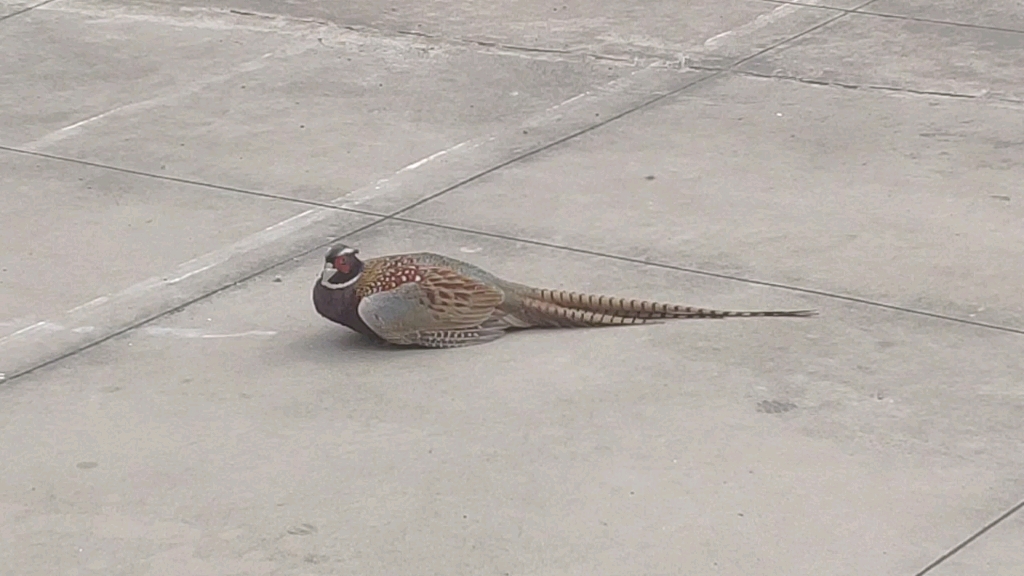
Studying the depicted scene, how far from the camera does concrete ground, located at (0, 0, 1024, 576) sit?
474 cm

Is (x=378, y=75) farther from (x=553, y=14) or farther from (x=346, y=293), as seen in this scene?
(x=346, y=293)

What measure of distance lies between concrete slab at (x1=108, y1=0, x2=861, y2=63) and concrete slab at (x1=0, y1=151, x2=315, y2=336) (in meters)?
2.05

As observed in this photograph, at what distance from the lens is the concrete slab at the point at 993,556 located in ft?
14.5

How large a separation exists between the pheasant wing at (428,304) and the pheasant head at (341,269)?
0.07 m

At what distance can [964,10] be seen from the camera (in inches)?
358

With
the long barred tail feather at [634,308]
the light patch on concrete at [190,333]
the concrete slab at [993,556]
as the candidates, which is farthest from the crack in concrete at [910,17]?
the concrete slab at [993,556]

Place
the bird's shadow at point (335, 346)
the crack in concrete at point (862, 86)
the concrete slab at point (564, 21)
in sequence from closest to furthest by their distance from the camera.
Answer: the bird's shadow at point (335, 346) < the crack in concrete at point (862, 86) < the concrete slab at point (564, 21)

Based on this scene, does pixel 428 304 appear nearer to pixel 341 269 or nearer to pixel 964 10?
pixel 341 269

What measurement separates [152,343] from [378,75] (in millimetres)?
2751

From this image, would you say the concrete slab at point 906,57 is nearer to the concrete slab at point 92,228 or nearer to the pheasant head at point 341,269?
the concrete slab at point 92,228

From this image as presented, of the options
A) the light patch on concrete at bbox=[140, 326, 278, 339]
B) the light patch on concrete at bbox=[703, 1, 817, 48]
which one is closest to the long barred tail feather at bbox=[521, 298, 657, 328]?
the light patch on concrete at bbox=[140, 326, 278, 339]

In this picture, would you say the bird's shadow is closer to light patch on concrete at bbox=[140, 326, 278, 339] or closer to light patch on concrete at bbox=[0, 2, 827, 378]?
light patch on concrete at bbox=[140, 326, 278, 339]

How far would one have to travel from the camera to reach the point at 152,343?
5.89 metres

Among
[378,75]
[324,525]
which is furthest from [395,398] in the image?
[378,75]
